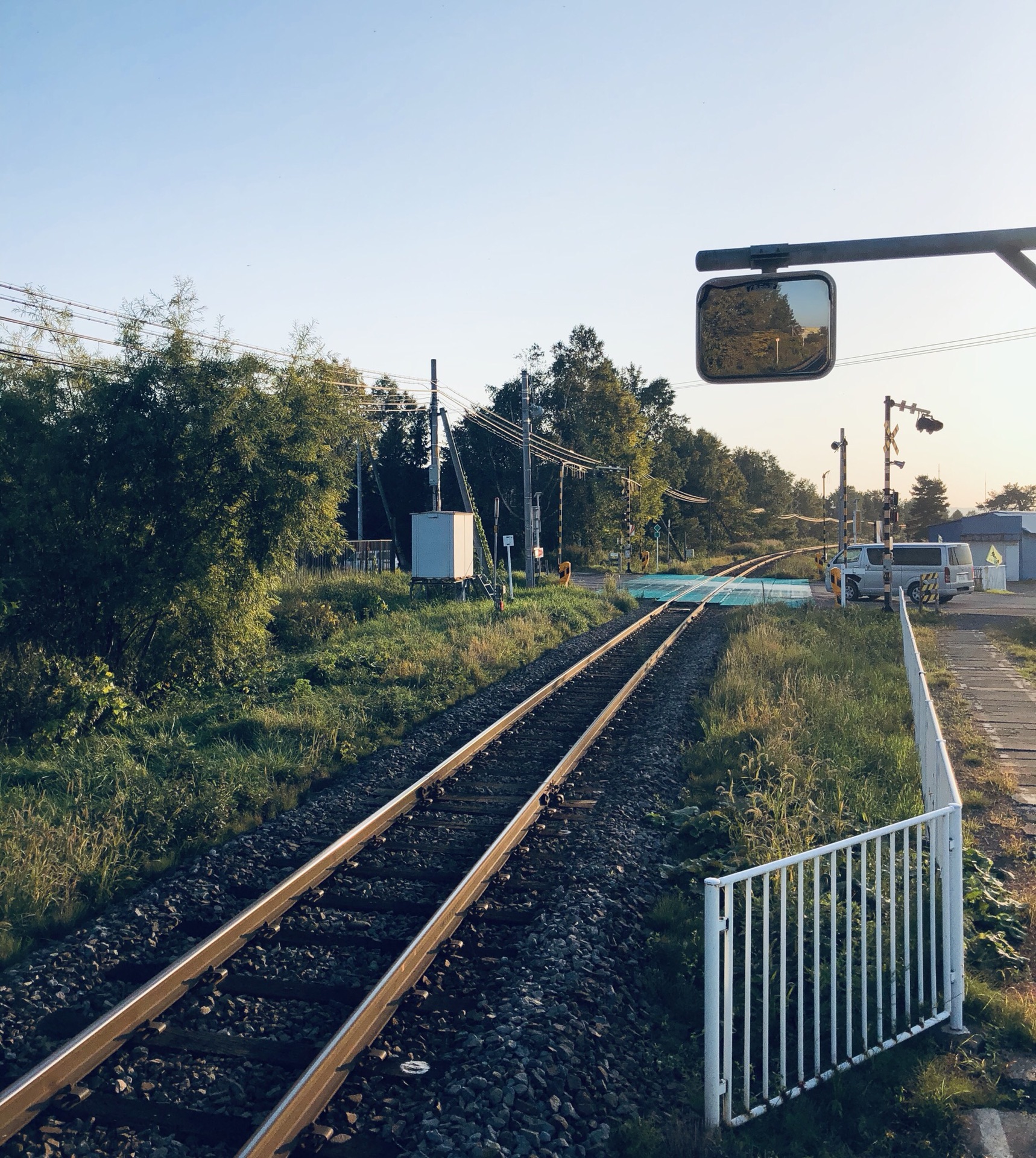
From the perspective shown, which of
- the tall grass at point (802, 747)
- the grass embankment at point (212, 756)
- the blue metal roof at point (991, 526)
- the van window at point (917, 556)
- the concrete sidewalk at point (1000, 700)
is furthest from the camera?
the blue metal roof at point (991, 526)

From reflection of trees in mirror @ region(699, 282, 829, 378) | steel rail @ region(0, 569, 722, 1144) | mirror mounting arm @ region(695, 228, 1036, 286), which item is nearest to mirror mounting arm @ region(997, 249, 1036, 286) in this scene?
mirror mounting arm @ region(695, 228, 1036, 286)

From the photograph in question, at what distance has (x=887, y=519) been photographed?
980 inches

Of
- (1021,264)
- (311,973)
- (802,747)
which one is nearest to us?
(1021,264)

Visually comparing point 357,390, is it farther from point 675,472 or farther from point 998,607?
point 675,472

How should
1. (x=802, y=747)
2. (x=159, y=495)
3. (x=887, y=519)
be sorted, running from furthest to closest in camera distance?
(x=887, y=519)
(x=159, y=495)
(x=802, y=747)

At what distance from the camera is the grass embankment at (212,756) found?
685 cm

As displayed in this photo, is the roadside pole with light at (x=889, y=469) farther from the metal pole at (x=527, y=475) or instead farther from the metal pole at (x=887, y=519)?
the metal pole at (x=527, y=475)

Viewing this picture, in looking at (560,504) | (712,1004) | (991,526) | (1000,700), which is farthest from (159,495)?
(991,526)

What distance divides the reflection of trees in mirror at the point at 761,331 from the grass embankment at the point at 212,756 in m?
5.57

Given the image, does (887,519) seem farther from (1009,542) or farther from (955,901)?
(1009,542)

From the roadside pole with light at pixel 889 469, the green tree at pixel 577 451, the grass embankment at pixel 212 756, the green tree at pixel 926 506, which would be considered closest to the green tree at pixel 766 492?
the green tree at pixel 926 506

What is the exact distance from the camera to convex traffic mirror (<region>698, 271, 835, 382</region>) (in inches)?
185

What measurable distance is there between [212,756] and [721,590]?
26454 millimetres

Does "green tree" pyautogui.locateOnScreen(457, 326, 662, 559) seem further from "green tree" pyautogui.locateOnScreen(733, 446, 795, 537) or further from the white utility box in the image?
"green tree" pyautogui.locateOnScreen(733, 446, 795, 537)
